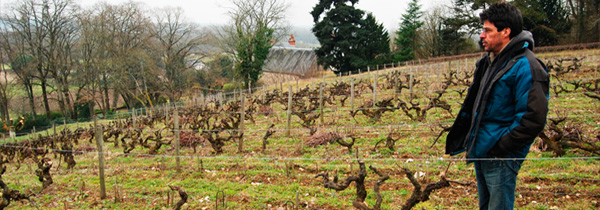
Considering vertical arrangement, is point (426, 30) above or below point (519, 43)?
above

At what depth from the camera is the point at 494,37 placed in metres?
2.47

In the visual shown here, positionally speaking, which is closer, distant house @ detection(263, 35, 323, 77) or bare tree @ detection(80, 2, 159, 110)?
bare tree @ detection(80, 2, 159, 110)

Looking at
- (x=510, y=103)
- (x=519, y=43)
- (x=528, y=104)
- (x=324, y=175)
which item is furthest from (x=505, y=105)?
(x=324, y=175)

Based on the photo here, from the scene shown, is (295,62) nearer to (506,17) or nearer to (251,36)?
(251,36)

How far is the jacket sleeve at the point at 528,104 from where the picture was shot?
216 centimetres

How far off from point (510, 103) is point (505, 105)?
33 millimetres

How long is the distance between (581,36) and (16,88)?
167 ft

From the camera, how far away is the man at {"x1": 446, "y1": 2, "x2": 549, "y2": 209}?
86.6 inches

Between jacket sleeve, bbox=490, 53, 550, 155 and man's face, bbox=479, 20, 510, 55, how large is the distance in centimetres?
23

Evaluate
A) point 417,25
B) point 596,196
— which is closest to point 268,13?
point 417,25

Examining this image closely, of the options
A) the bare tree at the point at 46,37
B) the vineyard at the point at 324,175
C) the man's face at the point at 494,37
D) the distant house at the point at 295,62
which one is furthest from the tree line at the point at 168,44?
the man's face at the point at 494,37

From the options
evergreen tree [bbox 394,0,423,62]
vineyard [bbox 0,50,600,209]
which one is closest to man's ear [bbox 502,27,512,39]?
vineyard [bbox 0,50,600,209]

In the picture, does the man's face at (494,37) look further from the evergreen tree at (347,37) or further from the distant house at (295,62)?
the distant house at (295,62)

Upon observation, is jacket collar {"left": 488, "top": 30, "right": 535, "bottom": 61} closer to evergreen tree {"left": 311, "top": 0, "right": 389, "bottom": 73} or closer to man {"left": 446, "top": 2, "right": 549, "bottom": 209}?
man {"left": 446, "top": 2, "right": 549, "bottom": 209}
